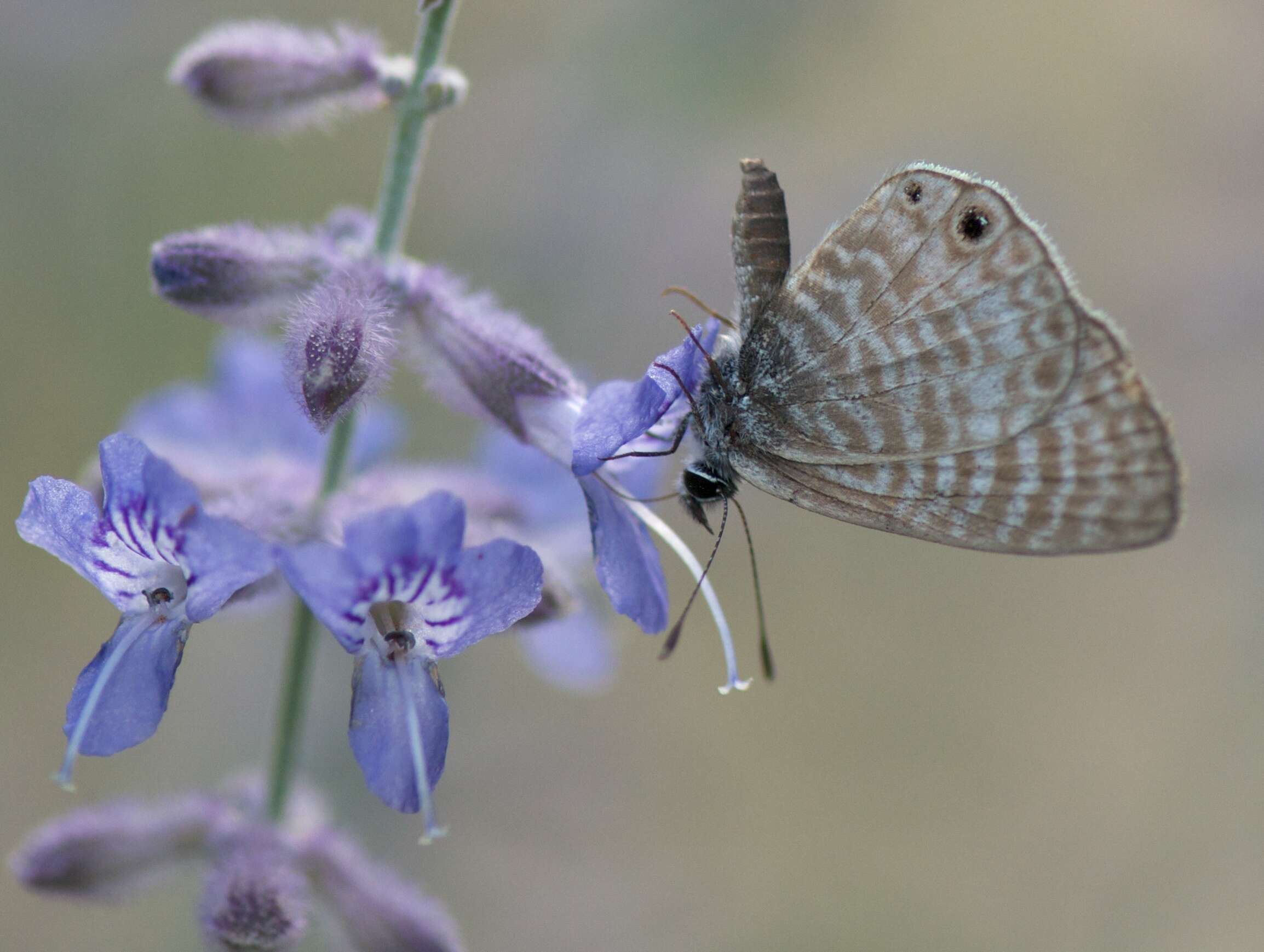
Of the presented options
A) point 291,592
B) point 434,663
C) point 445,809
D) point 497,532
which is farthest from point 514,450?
point 445,809

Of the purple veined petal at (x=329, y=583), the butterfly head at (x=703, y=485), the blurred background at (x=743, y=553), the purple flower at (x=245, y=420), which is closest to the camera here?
the purple veined petal at (x=329, y=583)

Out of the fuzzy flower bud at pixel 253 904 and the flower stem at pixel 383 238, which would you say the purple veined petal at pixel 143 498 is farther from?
the fuzzy flower bud at pixel 253 904

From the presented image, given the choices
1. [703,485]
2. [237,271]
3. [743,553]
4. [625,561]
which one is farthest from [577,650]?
[743,553]

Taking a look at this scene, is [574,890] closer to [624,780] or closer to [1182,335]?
[624,780]

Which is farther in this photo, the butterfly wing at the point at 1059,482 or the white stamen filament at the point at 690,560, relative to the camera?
the white stamen filament at the point at 690,560

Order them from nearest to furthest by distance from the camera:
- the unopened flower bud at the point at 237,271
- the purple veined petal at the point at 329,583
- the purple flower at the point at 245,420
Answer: the purple veined petal at the point at 329,583 → the unopened flower bud at the point at 237,271 → the purple flower at the point at 245,420

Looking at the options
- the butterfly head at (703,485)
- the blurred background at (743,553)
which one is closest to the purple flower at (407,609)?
the butterfly head at (703,485)
